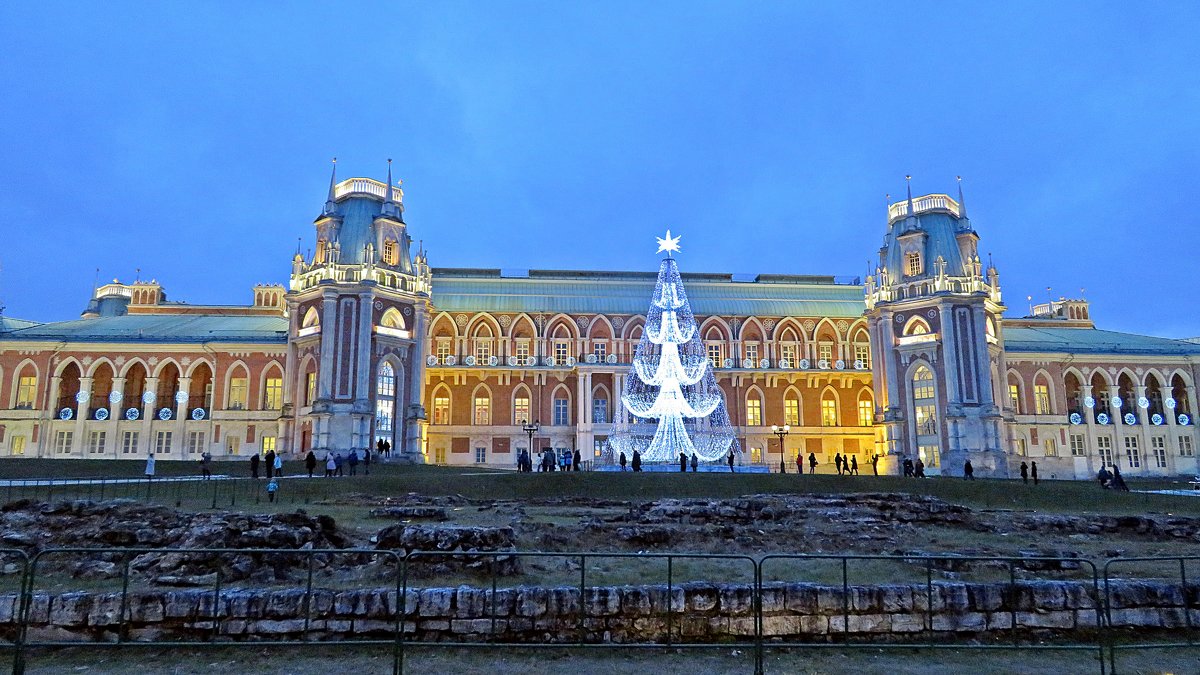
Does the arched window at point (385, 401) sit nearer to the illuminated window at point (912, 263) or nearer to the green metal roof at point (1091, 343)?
the illuminated window at point (912, 263)

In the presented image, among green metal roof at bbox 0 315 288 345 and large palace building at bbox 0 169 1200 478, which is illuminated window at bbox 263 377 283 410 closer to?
large palace building at bbox 0 169 1200 478

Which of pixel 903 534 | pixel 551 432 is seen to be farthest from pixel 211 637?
pixel 551 432

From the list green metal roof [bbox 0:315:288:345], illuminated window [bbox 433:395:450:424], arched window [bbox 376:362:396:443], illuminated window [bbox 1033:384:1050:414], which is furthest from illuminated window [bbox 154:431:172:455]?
illuminated window [bbox 1033:384:1050:414]

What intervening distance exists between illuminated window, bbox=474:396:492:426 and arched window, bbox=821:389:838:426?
102ft

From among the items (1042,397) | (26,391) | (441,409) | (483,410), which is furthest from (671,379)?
(26,391)

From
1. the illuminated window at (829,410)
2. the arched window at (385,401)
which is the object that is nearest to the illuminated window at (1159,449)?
the illuminated window at (829,410)

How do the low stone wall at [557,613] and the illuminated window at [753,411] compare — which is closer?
the low stone wall at [557,613]

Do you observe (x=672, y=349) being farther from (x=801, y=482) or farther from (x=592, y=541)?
(x=592, y=541)

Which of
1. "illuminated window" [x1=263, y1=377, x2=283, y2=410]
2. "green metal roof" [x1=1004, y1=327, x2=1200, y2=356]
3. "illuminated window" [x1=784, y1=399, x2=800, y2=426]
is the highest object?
"green metal roof" [x1=1004, y1=327, x2=1200, y2=356]

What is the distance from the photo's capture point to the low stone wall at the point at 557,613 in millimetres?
11250

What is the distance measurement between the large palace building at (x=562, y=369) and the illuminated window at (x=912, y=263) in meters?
0.11

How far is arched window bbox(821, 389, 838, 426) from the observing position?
71.8 meters

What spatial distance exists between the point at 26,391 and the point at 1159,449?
96.7 metres

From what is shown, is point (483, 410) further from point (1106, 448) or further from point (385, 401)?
point (1106, 448)
